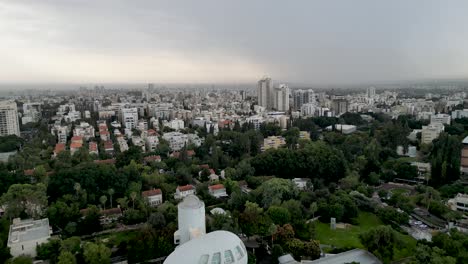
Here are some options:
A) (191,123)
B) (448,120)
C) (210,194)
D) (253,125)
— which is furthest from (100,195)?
(448,120)

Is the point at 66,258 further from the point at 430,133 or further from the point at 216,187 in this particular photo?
the point at 430,133

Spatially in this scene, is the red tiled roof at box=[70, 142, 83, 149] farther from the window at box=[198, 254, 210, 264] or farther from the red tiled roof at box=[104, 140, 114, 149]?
the window at box=[198, 254, 210, 264]

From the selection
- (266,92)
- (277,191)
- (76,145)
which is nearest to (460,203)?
(277,191)

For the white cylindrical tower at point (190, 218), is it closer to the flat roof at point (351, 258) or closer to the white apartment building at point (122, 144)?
the flat roof at point (351, 258)

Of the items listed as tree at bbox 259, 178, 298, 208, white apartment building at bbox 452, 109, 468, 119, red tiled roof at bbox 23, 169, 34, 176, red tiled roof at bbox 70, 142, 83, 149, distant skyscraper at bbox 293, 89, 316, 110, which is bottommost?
tree at bbox 259, 178, 298, 208

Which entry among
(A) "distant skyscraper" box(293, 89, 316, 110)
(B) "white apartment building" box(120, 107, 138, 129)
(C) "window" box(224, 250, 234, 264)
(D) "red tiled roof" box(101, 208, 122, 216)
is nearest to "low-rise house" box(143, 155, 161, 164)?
(D) "red tiled roof" box(101, 208, 122, 216)

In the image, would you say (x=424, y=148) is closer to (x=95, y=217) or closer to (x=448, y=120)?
(x=448, y=120)
